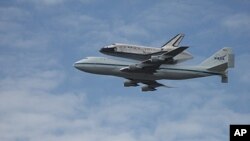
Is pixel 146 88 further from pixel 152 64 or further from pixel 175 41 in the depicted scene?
pixel 175 41

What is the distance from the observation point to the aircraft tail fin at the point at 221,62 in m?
103

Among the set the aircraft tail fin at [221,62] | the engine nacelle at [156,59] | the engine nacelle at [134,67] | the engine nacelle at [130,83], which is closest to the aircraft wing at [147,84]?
the engine nacelle at [130,83]

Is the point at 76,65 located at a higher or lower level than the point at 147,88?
higher

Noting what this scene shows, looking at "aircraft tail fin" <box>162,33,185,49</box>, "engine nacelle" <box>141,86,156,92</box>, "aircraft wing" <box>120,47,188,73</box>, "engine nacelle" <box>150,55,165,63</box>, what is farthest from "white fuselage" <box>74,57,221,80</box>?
"aircraft tail fin" <box>162,33,185,49</box>

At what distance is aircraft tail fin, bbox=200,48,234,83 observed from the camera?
10319 centimetres

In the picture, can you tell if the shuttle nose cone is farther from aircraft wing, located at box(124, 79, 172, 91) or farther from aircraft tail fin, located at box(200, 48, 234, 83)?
aircraft tail fin, located at box(200, 48, 234, 83)

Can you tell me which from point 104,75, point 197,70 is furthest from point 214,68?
point 104,75

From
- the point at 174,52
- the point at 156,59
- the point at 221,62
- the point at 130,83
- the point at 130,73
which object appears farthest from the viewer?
the point at 130,83

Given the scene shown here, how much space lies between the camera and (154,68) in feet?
334

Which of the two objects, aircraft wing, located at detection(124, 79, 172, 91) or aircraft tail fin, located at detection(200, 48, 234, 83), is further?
aircraft wing, located at detection(124, 79, 172, 91)

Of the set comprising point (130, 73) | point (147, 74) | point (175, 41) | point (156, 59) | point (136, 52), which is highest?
point (175, 41)

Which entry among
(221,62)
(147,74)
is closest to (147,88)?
(147,74)

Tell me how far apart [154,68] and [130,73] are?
3.88 m

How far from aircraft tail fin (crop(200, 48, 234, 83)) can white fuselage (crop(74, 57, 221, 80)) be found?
0.96m
